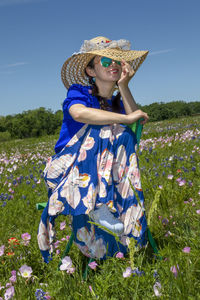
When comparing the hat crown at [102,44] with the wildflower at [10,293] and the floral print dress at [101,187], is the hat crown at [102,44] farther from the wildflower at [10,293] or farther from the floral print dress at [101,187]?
the wildflower at [10,293]

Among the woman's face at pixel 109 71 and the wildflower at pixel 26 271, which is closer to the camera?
the wildflower at pixel 26 271

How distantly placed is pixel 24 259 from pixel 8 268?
232 mm

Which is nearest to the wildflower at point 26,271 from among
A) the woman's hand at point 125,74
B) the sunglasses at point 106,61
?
the woman's hand at point 125,74

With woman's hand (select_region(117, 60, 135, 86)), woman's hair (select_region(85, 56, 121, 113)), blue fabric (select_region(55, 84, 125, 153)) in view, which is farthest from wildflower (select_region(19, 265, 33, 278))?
woman's hand (select_region(117, 60, 135, 86))

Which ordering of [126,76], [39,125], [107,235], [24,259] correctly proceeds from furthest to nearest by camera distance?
[39,125]
[24,259]
[126,76]
[107,235]

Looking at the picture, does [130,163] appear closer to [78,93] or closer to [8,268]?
[78,93]

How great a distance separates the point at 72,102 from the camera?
3158 mm

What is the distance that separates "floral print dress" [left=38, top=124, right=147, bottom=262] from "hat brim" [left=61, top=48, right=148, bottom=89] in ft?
2.43

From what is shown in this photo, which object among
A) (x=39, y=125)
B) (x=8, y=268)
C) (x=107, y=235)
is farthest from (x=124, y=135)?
(x=39, y=125)

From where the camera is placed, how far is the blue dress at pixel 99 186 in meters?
2.91

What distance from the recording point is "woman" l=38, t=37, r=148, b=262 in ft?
9.52

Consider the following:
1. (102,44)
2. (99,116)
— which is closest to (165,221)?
(99,116)

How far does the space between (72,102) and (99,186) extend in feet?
2.88

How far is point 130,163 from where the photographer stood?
3021 millimetres
